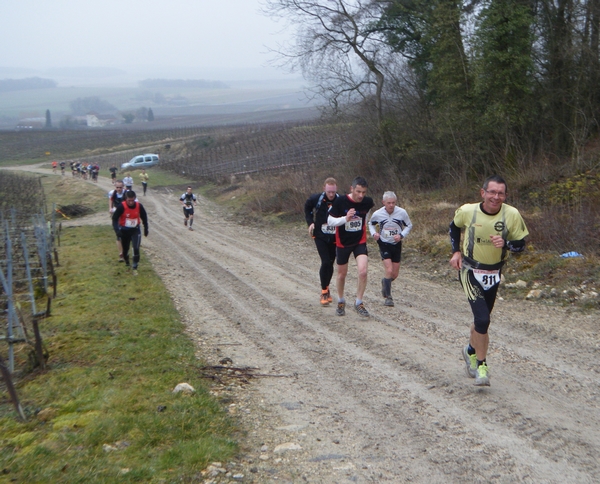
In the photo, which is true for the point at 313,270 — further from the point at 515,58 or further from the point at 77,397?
the point at 515,58

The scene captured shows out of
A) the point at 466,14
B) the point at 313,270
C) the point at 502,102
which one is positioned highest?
the point at 466,14

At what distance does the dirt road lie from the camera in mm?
4875

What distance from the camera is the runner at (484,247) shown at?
238 inches

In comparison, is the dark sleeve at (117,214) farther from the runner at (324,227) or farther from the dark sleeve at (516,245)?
the dark sleeve at (516,245)

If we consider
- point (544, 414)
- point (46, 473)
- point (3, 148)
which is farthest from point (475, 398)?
point (3, 148)

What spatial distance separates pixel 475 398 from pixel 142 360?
4.05m

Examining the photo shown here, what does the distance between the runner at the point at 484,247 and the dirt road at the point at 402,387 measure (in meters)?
0.65

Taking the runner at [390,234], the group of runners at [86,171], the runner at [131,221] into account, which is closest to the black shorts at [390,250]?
the runner at [390,234]

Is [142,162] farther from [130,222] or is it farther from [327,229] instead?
[327,229]

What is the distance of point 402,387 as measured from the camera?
6535mm

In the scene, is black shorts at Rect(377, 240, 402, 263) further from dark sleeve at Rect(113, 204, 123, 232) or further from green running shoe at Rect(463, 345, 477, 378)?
dark sleeve at Rect(113, 204, 123, 232)

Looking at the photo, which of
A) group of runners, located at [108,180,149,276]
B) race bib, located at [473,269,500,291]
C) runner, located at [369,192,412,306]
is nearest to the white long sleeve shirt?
runner, located at [369,192,412,306]

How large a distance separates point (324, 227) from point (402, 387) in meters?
4.15

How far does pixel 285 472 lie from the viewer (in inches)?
189
